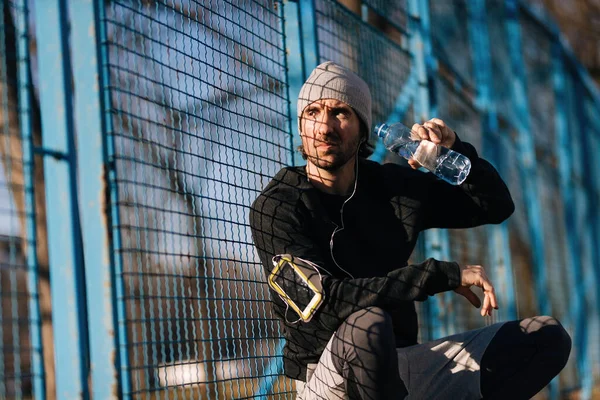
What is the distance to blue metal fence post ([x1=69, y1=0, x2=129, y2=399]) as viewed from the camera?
2.22m

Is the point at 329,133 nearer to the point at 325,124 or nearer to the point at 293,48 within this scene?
the point at 325,124

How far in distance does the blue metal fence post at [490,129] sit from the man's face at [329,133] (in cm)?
275

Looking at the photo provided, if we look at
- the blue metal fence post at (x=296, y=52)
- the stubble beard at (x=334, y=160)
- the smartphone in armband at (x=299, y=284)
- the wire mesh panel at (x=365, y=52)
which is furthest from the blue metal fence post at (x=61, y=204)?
the wire mesh panel at (x=365, y=52)

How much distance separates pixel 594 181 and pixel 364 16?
530cm

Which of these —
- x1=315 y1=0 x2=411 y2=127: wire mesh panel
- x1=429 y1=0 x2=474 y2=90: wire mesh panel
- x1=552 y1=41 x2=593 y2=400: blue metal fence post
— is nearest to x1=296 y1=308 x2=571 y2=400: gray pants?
x1=315 y1=0 x2=411 y2=127: wire mesh panel

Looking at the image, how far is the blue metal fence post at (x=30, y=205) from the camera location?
2104 mm

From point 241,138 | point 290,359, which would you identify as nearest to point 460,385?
point 290,359

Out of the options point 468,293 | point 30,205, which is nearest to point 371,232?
point 468,293

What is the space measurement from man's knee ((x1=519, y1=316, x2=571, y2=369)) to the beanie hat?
35.5 inches

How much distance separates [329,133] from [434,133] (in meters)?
0.35

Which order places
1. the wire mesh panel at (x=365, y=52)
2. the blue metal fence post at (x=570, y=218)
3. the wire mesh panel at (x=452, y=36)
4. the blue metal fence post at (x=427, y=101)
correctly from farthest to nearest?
the blue metal fence post at (x=570, y=218) < the wire mesh panel at (x=452, y=36) < the blue metal fence post at (x=427, y=101) < the wire mesh panel at (x=365, y=52)

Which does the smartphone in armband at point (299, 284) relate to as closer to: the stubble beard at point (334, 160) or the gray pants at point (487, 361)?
the gray pants at point (487, 361)

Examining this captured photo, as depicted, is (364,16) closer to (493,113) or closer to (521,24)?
(493,113)

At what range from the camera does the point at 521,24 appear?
287 inches
